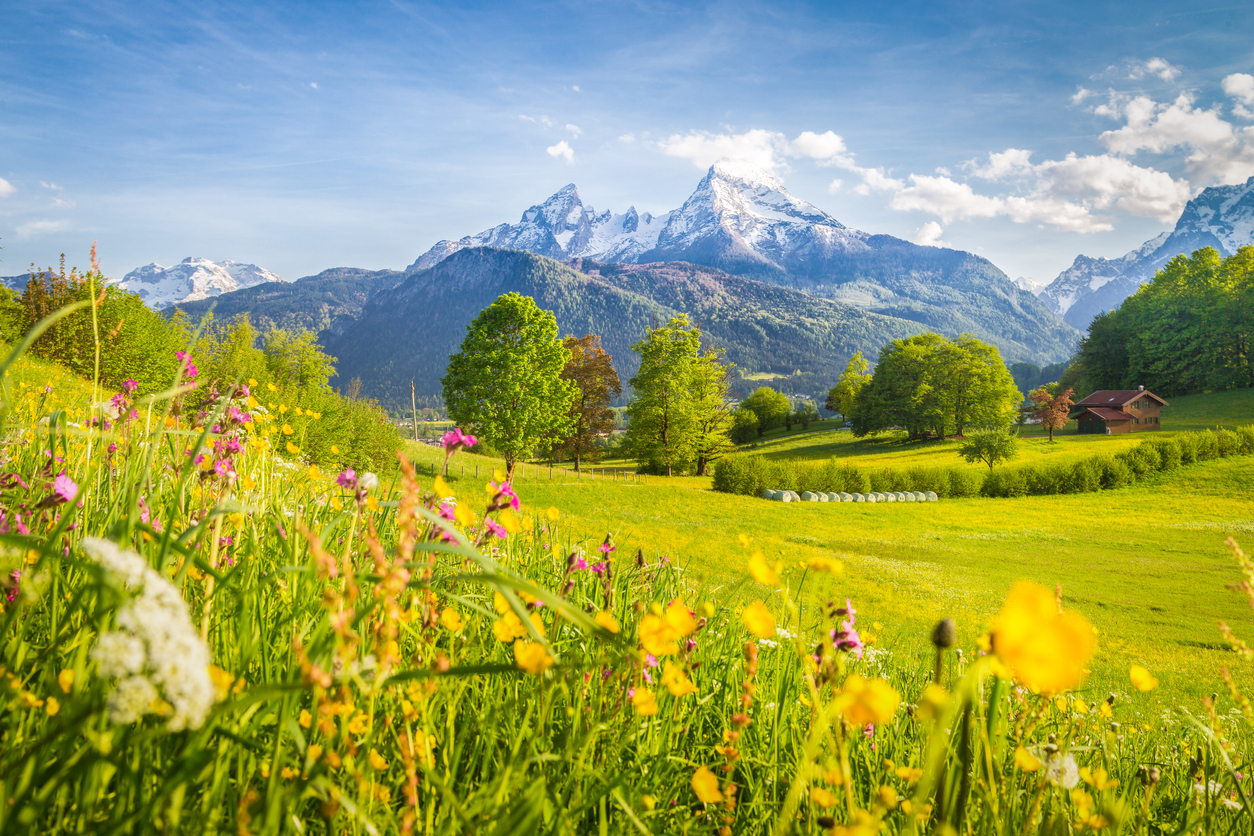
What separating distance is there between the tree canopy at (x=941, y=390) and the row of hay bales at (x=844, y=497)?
66.9 feet

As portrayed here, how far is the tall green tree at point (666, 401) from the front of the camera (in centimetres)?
3606

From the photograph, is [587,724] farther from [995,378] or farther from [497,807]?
[995,378]

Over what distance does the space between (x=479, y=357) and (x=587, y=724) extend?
1019 inches

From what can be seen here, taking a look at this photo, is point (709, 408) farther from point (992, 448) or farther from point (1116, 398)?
point (1116, 398)

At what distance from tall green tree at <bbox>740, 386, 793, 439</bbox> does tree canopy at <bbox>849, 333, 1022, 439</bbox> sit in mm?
16954

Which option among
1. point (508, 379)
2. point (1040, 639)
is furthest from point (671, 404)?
point (1040, 639)

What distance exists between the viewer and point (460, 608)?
1.94 metres

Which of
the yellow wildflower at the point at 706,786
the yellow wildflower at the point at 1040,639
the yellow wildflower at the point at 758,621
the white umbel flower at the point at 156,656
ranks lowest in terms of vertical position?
the yellow wildflower at the point at 706,786

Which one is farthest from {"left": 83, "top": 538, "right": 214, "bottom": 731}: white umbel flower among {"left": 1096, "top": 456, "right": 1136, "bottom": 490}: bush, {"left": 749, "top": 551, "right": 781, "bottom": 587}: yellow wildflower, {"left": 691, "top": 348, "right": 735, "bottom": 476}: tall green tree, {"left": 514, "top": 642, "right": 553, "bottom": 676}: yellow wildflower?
{"left": 1096, "top": 456, "right": 1136, "bottom": 490}: bush

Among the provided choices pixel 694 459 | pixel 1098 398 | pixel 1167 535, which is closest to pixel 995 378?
pixel 1098 398

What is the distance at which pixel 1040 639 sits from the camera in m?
0.33

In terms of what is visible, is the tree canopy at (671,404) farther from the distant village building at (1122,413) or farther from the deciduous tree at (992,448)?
the distant village building at (1122,413)

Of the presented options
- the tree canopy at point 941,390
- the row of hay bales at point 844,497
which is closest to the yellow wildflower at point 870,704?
the row of hay bales at point 844,497

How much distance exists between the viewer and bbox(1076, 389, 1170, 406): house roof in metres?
44.7
